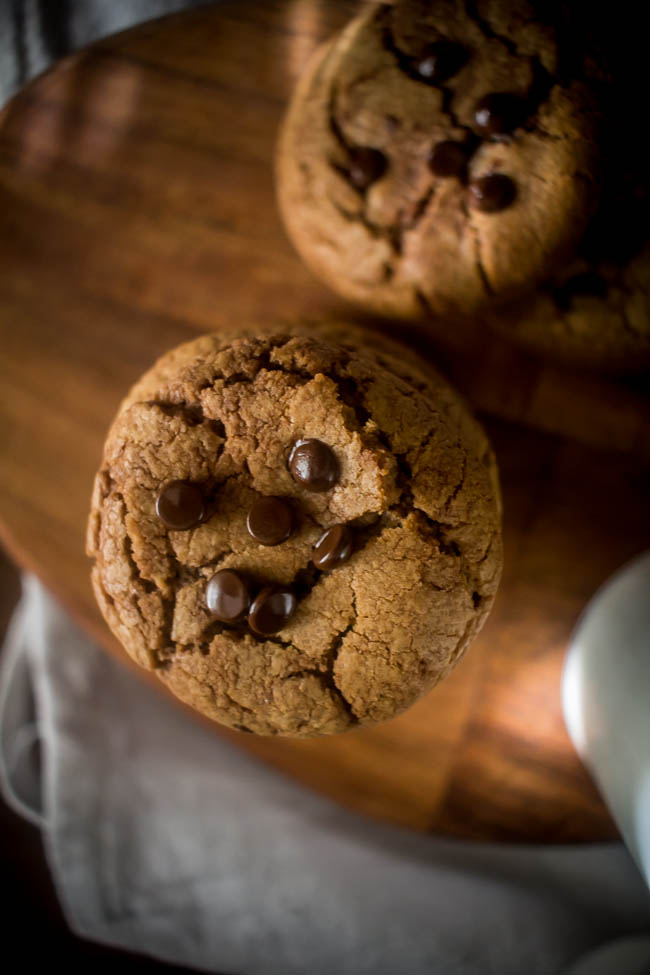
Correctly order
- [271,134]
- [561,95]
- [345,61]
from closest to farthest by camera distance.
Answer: [561,95] < [345,61] < [271,134]

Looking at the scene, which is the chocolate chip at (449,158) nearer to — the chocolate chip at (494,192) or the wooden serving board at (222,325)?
the chocolate chip at (494,192)

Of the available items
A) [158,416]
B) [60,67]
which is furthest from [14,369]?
[158,416]

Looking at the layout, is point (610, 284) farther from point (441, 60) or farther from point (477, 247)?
point (441, 60)

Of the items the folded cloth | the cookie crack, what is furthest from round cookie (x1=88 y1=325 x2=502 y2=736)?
the folded cloth

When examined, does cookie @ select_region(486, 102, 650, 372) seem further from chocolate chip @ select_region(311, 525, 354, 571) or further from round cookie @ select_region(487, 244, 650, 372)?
chocolate chip @ select_region(311, 525, 354, 571)

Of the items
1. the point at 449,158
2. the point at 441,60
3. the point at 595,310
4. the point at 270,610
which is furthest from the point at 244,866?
the point at 441,60

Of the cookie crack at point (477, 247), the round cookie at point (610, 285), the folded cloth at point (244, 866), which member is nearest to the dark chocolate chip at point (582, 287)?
the round cookie at point (610, 285)

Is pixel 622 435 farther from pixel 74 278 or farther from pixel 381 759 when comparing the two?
pixel 74 278
